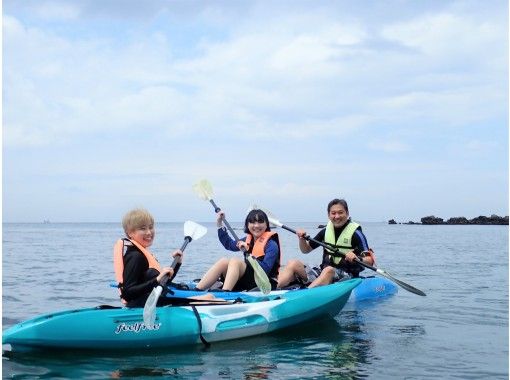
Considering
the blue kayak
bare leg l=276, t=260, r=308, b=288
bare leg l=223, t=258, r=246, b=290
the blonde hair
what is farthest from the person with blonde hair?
bare leg l=276, t=260, r=308, b=288

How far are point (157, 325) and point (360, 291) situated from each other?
146 inches

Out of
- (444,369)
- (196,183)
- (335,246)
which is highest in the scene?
(196,183)

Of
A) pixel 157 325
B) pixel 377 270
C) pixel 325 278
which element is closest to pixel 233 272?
pixel 325 278

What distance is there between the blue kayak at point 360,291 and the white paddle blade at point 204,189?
123 centimetres

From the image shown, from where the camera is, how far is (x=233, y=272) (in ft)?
22.0

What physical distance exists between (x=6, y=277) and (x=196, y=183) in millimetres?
4909

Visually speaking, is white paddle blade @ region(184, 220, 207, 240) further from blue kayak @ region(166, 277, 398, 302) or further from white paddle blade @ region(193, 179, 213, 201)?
white paddle blade @ region(193, 179, 213, 201)

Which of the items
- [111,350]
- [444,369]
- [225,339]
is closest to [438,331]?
[444,369]

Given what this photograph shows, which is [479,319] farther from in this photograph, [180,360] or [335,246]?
[180,360]

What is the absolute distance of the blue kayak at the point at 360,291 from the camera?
638 centimetres

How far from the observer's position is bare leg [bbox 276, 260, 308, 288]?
7.11 m

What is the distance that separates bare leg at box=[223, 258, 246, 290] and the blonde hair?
5.49 ft

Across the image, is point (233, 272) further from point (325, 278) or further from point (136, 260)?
point (136, 260)

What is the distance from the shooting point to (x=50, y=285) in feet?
33.0
